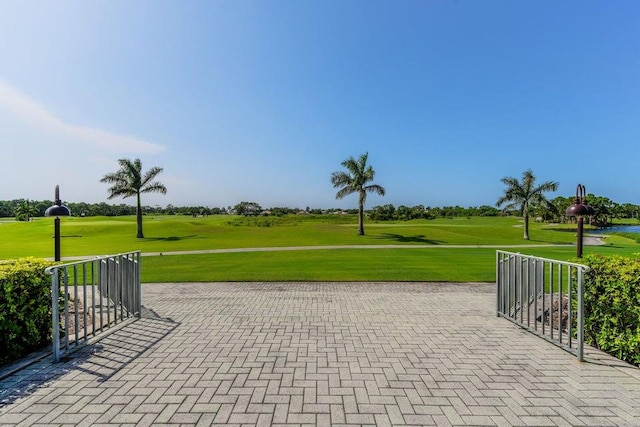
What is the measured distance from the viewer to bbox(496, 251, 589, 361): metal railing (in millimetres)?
4770

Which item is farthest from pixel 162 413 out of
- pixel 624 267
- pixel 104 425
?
pixel 624 267

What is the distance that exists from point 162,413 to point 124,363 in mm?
1621

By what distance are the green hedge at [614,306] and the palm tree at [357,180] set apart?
1070 inches

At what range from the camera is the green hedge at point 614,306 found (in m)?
4.33

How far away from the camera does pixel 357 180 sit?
105ft

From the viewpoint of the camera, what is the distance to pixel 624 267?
4.52 metres

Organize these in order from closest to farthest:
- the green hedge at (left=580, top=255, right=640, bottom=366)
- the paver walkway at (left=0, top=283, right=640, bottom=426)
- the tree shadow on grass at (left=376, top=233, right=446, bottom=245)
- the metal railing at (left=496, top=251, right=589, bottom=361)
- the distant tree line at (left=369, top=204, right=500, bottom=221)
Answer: the paver walkway at (left=0, top=283, right=640, bottom=426) → the green hedge at (left=580, top=255, right=640, bottom=366) → the metal railing at (left=496, top=251, right=589, bottom=361) → the tree shadow on grass at (left=376, top=233, right=446, bottom=245) → the distant tree line at (left=369, top=204, right=500, bottom=221)

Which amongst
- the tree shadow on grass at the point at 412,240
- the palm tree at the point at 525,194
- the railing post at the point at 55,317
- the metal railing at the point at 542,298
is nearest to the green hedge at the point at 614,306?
the metal railing at the point at 542,298

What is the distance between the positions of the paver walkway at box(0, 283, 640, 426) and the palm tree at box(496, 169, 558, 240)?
33.0 meters

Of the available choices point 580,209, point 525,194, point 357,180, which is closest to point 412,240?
point 357,180

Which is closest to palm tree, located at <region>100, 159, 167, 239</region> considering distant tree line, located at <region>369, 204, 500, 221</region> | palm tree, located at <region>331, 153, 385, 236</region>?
palm tree, located at <region>331, 153, 385, 236</region>

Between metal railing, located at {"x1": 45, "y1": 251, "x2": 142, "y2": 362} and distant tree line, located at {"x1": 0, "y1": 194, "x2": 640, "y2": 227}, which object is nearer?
metal railing, located at {"x1": 45, "y1": 251, "x2": 142, "y2": 362}

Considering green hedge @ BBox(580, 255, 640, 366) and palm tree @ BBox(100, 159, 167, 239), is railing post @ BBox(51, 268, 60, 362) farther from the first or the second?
palm tree @ BBox(100, 159, 167, 239)

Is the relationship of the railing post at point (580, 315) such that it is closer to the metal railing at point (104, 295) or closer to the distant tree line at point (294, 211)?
the metal railing at point (104, 295)
